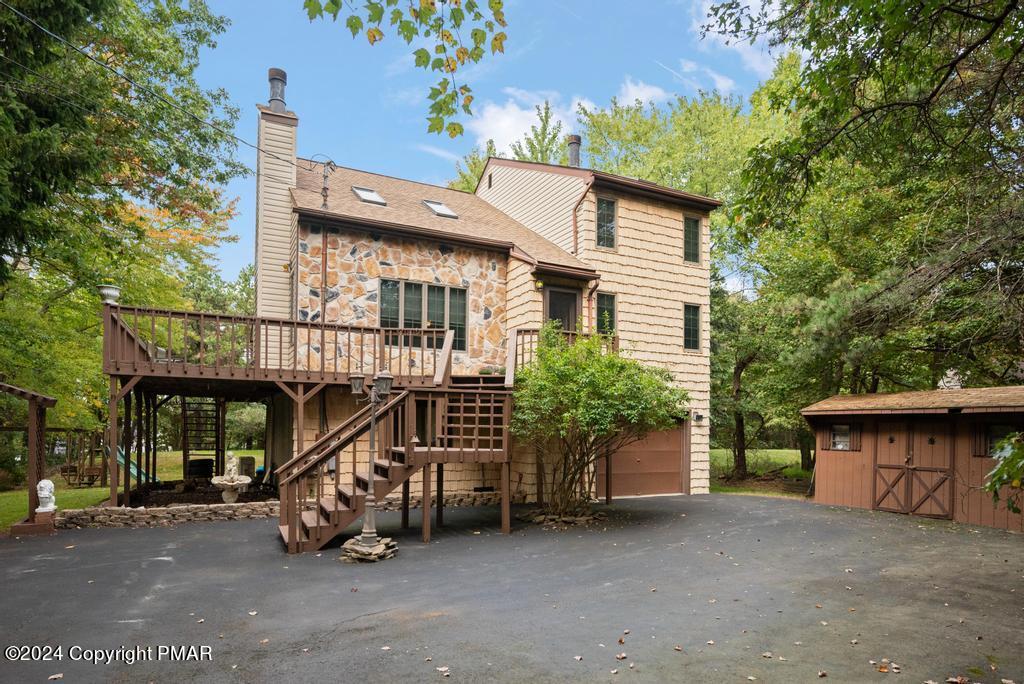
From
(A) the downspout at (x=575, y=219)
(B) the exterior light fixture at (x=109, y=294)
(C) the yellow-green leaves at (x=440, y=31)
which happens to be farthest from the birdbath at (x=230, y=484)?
(C) the yellow-green leaves at (x=440, y=31)

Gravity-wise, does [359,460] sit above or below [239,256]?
below

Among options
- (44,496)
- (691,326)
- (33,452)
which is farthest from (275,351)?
(691,326)

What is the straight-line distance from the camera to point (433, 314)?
12.9m

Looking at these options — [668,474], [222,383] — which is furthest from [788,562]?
[222,383]

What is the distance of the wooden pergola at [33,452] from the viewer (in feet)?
28.9

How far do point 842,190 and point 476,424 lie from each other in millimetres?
11499

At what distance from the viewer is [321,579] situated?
6.46m

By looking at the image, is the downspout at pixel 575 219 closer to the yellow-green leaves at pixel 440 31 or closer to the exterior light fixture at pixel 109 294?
the exterior light fixture at pixel 109 294

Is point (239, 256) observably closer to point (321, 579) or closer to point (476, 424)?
point (476, 424)

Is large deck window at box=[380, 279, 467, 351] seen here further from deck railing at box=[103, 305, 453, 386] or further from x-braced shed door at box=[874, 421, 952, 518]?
x-braced shed door at box=[874, 421, 952, 518]

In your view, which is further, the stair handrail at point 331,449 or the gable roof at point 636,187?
the gable roof at point 636,187

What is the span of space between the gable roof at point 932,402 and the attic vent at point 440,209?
30.8ft

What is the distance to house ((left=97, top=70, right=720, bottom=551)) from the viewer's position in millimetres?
9898

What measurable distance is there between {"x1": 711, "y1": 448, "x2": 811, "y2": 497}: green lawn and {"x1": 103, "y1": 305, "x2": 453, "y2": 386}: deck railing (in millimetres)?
9934
